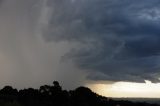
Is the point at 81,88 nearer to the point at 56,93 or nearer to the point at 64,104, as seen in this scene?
the point at 56,93

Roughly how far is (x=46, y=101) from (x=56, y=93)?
816 centimetres

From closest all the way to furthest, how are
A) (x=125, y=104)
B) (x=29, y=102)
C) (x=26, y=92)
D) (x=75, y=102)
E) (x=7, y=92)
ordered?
1. (x=29, y=102)
2. (x=75, y=102)
3. (x=26, y=92)
4. (x=7, y=92)
5. (x=125, y=104)

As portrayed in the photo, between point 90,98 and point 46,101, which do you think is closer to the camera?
point 46,101

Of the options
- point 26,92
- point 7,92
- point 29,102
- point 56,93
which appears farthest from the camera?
point 7,92

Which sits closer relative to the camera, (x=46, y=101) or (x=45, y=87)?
(x=46, y=101)

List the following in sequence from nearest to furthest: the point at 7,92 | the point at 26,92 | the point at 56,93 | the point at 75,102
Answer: the point at 75,102 < the point at 56,93 < the point at 26,92 < the point at 7,92

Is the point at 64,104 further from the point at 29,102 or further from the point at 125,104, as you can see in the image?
the point at 125,104

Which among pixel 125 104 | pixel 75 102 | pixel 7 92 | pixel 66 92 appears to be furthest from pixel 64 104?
pixel 125 104

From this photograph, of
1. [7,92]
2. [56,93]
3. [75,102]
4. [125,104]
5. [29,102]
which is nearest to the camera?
[29,102]

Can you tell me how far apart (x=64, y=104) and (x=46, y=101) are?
10248 mm

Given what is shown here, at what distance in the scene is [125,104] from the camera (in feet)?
622

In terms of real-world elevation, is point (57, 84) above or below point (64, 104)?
above

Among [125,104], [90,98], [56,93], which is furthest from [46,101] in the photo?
[125,104]

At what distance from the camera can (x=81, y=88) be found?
160 meters
